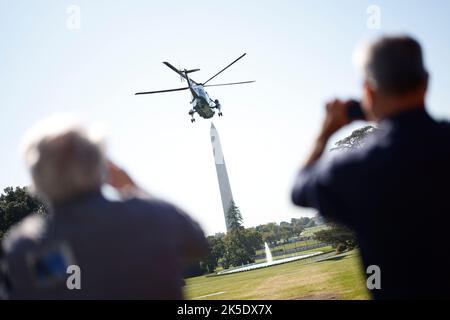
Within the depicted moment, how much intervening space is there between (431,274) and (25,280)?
1.64 m

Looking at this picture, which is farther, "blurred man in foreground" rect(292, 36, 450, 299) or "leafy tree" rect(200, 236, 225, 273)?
"leafy tree" rect(200, 236, 225, 273)

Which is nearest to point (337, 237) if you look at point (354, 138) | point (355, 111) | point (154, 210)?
point (354, 138)

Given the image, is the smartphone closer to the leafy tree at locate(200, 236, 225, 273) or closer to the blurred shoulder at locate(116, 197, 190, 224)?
the blurred shoulder at locate(116, 197, 190, 224)

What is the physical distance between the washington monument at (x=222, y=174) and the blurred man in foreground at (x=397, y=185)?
83.5 metres

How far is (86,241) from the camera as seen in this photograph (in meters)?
1.75

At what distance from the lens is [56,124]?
190 cm

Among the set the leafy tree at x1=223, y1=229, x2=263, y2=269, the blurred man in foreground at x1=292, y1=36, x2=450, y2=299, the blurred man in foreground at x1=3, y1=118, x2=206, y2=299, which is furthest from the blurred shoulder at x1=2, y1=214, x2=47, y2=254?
the leafy tree at x1=223, y1=229, x2=263, y2=269

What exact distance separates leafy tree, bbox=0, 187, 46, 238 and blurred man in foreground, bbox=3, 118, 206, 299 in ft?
173

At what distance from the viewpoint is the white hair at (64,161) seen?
1.79 metres

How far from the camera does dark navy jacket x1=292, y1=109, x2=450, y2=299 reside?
166 centimetres

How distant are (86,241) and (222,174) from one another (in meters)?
91.3

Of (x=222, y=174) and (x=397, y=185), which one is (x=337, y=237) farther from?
(x=222, y=174)
